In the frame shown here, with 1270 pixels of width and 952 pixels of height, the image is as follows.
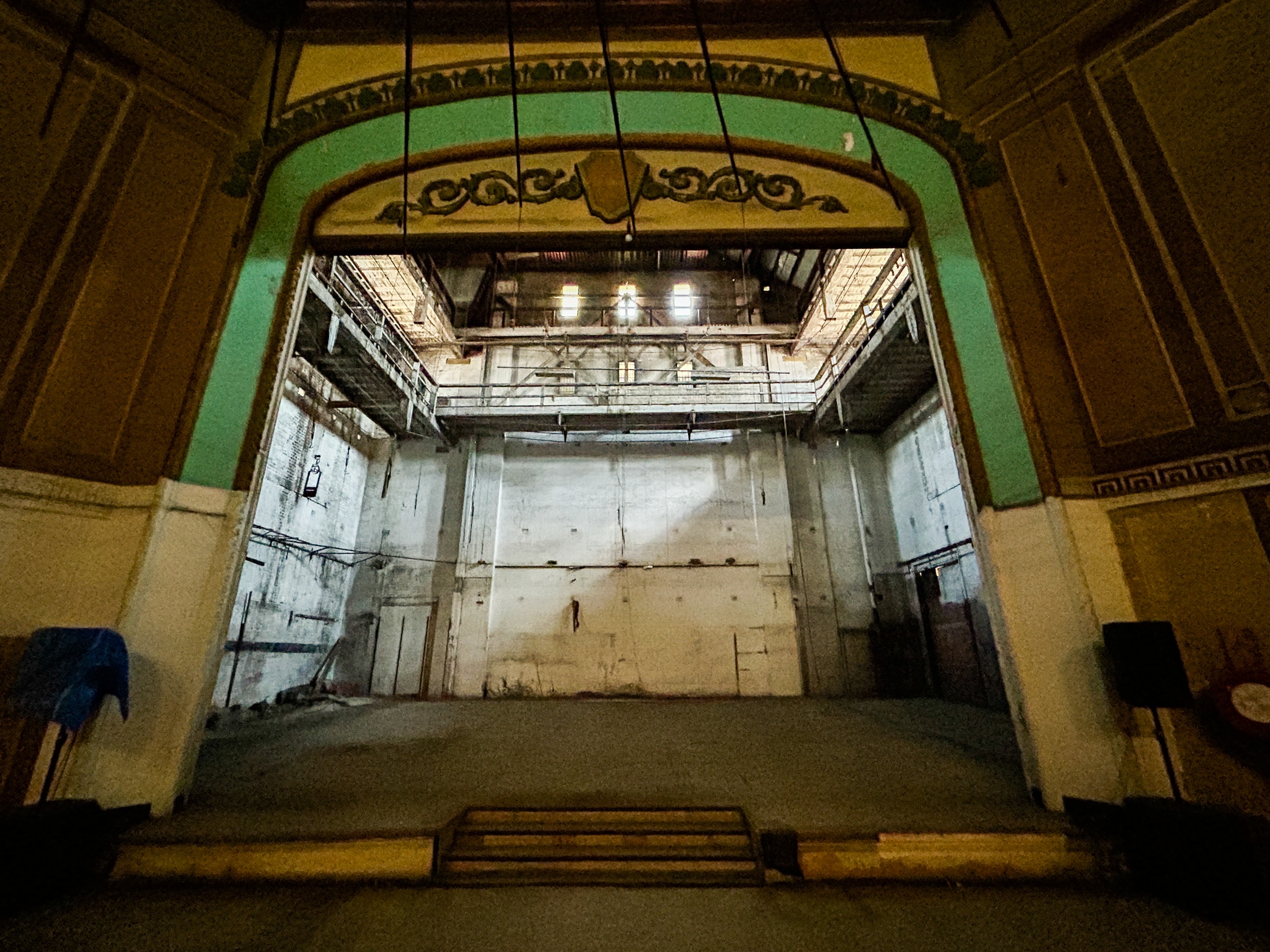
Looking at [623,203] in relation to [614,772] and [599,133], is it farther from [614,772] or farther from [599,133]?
[614,772]

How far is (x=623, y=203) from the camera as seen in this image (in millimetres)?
3891

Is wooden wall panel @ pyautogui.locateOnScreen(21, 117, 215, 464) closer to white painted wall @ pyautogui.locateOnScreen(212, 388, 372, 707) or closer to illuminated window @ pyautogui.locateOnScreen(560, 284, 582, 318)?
white painted wall @ pyautogui.locateOnScreen(212, 388, 372, 707)

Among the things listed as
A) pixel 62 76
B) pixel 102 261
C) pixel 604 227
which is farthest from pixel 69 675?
pixel 604 227

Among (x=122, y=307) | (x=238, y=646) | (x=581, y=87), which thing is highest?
(x=581, y=87)

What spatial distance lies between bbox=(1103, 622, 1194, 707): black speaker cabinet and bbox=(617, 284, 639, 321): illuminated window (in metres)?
11.6

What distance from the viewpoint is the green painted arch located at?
3.05m

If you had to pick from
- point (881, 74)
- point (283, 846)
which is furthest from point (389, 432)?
point (881, 74)

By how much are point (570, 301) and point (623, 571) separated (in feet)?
25.1

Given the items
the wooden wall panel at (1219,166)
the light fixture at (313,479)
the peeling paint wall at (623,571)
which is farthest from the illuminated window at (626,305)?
the wooden wall panel at (1219,166)

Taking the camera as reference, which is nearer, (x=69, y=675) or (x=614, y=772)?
(x=69, y=675)

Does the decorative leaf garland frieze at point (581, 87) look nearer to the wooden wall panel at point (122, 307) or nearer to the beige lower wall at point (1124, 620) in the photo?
the wooden wall panel at point (122, 307)

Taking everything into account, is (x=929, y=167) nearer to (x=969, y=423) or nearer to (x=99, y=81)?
(x=969, y=423)

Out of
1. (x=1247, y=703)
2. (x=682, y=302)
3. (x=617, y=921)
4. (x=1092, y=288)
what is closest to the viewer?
(x=617, y=921)

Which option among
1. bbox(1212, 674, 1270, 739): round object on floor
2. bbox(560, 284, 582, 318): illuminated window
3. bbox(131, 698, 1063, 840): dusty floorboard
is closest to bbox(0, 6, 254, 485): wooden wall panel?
bbox(131, 698, 1063, 840): dusty floorboard
